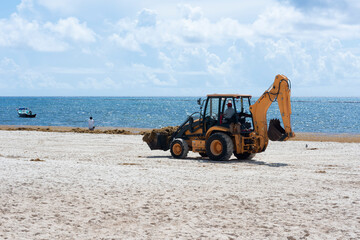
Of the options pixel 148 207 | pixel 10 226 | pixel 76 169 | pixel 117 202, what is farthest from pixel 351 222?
pixel 76 169

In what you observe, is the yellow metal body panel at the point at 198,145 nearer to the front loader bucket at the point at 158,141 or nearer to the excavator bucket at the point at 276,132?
the front loader bucket at the point at 158,141

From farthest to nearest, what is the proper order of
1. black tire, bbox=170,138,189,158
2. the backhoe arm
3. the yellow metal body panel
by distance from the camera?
black tire, bbox=170,138,189,158 → the yellow metal body panel → the backhoe arm

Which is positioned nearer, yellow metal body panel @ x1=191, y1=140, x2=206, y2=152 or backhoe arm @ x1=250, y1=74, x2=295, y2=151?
backhoe arm @ x1=250, y1=74, x2=295, y2=151

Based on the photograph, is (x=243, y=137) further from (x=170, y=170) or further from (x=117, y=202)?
(x=117, y=202)

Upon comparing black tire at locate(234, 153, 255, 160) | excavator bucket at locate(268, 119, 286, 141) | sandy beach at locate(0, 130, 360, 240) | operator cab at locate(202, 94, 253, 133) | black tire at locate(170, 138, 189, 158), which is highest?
operator cab at locate(202, 94, 253, 133)

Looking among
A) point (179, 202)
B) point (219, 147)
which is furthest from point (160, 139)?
point (179, 202)

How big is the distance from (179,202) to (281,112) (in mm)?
7743

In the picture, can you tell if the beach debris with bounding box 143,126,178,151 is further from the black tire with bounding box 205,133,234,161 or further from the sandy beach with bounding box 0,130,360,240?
the sandy beach with bounding box 0,130,360,240

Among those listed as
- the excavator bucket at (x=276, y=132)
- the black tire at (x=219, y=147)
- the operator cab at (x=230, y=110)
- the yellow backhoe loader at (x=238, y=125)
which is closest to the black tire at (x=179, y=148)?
the yellow backhoe loader at (x=238, y=125)

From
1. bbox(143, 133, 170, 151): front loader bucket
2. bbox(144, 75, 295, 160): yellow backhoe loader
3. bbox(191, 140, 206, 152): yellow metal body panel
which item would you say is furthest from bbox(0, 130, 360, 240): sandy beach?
bbox(143, 133, 170, 151): front loader bucket

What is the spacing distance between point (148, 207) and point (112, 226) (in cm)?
132

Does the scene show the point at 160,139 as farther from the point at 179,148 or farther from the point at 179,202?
the point at 179,202

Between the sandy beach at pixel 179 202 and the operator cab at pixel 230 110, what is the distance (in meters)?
2.08

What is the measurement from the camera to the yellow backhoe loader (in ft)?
53.6
